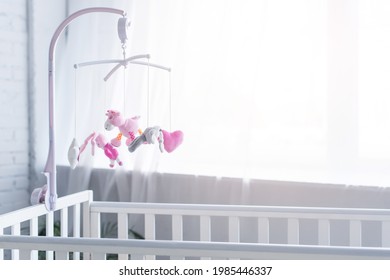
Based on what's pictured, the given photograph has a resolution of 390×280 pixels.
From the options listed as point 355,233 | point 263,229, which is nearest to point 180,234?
point 263,229

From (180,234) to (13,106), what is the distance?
107cm

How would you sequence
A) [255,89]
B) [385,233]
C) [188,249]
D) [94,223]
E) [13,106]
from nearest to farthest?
1. [188,249]
2. [385,233]
3. [94,223]
4. [255,89]
5. [13,106]

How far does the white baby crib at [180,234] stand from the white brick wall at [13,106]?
0.65ft

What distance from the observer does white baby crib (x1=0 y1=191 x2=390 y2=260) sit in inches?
43.0

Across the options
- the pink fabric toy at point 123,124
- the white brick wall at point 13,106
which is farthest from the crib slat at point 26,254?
the white brick wall at point 13,106

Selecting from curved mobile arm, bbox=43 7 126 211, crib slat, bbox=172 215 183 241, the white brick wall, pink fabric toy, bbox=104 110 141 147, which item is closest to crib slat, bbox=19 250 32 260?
curved mobile arm, bbox=43 7 126 211

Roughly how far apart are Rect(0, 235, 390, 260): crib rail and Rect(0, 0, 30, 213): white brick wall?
1.18 m

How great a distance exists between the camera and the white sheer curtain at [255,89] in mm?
1863

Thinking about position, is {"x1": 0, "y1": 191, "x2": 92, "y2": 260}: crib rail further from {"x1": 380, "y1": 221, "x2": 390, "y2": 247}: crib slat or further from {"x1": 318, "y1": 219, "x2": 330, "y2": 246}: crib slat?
{"x1": 380, "y1": 221, "x2": 390, "y2": 247}: crib slat

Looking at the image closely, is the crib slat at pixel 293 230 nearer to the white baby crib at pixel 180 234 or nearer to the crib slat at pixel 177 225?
the white baby crib at pixel 180 234

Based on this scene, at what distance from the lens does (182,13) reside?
2.16m

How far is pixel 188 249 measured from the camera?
111cm

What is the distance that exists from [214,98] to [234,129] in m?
0.13

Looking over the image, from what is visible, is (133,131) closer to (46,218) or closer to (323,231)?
(46,218)
